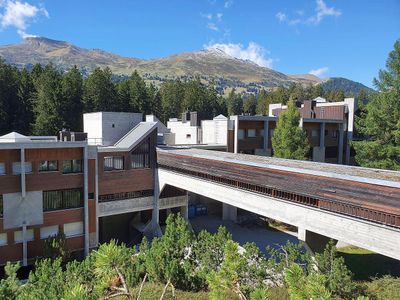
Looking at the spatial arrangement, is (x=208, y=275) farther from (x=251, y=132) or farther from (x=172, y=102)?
(x=172, y=102)

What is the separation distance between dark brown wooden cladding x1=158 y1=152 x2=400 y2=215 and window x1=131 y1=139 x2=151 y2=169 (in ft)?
19.1

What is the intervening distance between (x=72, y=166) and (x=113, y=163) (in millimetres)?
3265

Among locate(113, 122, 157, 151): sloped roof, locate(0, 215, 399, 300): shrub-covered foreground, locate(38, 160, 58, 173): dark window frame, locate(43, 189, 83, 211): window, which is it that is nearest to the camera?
locate(0, 215, 399, 300): shrub-covered foreground

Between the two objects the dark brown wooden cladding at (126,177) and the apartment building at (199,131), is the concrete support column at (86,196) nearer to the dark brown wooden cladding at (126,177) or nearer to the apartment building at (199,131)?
the dark brown wooden cladding at (126,177)

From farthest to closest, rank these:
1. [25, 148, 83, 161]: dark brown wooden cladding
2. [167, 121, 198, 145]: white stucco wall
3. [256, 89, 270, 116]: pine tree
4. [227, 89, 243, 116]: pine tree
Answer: [227, 89, 243, 116]: pine tree < [256, 89, 270, 116]: pine tree < [167, 121, 198, 145]: white stucco wall < [25, 148, 83, 161]: dark brown wooden cladding

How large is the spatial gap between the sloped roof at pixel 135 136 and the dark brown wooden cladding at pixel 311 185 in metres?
5.86

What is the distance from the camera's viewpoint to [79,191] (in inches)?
936

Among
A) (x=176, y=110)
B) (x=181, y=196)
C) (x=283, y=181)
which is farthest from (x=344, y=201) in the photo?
(x=176, y=110)

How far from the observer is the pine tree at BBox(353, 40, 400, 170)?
27.2 metres

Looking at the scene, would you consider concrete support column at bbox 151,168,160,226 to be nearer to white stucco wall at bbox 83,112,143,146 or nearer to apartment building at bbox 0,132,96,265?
apartment building at bbox 0,132,96,265

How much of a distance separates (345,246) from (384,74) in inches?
591

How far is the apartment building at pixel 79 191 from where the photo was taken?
21.1m

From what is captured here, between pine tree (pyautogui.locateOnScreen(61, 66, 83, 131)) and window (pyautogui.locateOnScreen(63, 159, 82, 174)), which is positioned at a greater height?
pine tree (pyautogui.locateOnScreen(61, 66, 83, 131))

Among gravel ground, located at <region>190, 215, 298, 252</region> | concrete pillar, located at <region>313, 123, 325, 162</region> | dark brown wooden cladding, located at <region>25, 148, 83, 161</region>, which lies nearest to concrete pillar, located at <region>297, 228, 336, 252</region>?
gravel ground, located at <region>190, 215, 298, 252</region>
